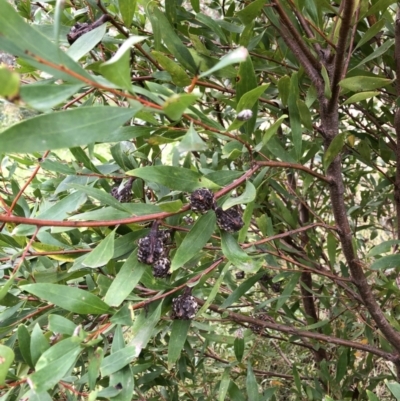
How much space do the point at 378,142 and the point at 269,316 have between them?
427mm

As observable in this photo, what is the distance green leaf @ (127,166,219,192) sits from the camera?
0.44 meters

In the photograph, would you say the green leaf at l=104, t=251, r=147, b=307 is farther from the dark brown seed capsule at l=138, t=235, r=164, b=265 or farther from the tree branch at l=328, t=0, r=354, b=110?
the tree branch at l=328, t=0, r=354, b=110

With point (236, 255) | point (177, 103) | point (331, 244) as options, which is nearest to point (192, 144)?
point (177, 103)

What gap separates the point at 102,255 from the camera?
1.54ft

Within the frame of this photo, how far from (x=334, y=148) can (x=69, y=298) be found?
0.36 metres

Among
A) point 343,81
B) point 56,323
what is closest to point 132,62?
point 343,81

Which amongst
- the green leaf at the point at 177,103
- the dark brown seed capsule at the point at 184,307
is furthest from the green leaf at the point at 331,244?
the green leaf at the point at 177,103

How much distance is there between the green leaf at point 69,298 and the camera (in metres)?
0.44

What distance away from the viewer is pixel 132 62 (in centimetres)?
72

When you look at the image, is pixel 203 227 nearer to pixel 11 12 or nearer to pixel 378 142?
pixel 11 12

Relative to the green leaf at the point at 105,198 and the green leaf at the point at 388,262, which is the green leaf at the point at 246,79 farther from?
the green leaf at the point at 388,262

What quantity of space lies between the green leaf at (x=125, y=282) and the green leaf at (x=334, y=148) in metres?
0.27

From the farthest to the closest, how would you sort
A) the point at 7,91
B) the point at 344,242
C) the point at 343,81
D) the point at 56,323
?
the point at 344,242
the point at 343,81
the point at 56,323
the point at 7,91

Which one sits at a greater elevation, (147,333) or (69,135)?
(69,135)
